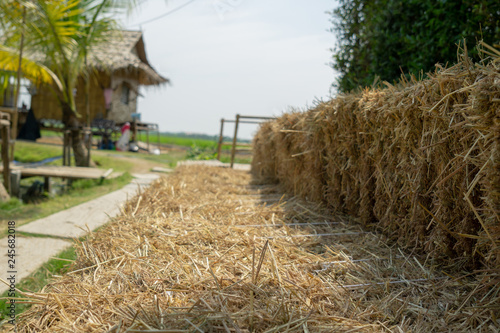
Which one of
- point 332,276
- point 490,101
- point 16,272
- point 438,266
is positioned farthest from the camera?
point 16,272

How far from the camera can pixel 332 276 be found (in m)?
1.91

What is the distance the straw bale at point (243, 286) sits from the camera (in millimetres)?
1379

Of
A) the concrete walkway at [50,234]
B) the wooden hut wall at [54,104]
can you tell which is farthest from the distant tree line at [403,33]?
the wooden hut wall at [54,104]

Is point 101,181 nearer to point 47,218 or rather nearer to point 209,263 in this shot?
point 47,218

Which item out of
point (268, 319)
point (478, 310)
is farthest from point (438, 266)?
point (268, 319)

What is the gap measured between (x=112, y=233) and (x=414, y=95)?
2.24 meters

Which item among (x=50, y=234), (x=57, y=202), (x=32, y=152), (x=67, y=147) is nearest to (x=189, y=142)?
→ (x=32, y=152)

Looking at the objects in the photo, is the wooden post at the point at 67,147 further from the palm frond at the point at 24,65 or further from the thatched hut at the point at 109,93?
the thatched hut at the point at 109,93

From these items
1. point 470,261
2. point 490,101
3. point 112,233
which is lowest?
point 112,233

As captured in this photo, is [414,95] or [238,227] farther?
[238,227]

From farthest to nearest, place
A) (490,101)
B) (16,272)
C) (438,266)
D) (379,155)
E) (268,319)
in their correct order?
(379,155), (16,272), (438,266), (490,101), (268,319)

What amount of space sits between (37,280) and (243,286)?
63.0 inches

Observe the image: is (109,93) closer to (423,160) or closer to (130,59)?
(130,59)

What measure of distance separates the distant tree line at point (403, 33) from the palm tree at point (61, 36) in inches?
217
